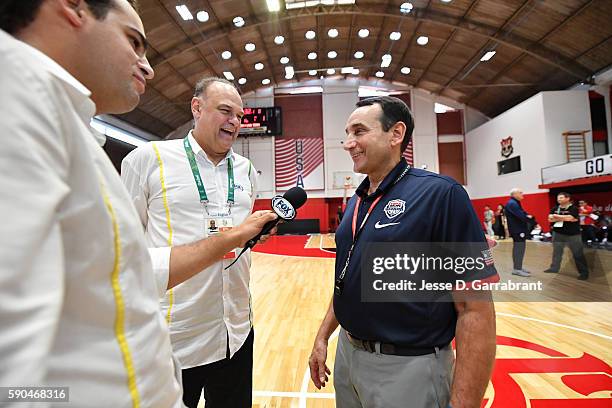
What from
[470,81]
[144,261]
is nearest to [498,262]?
[144,261]

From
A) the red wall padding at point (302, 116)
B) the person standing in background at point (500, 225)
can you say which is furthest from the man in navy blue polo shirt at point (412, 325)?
the red wall padding at point (302, 116)

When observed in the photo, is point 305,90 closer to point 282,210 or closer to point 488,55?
point 488,55

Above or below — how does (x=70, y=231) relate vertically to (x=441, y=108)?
below

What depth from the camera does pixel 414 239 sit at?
1.31 m

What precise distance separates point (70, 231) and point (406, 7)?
14018mm

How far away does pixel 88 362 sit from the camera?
50cm

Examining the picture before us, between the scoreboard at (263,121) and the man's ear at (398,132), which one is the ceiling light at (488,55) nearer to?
the scoreboard at (263,121)

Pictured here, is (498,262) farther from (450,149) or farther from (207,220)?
(450,149)

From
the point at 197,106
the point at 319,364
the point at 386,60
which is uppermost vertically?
the point at 386,60

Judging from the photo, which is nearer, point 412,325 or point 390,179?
point 412,325

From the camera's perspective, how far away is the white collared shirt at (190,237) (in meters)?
1.51

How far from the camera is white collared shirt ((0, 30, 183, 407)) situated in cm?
37

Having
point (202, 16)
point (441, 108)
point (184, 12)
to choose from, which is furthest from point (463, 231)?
point (441, 108)

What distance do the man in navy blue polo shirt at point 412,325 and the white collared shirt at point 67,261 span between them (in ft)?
2.79
